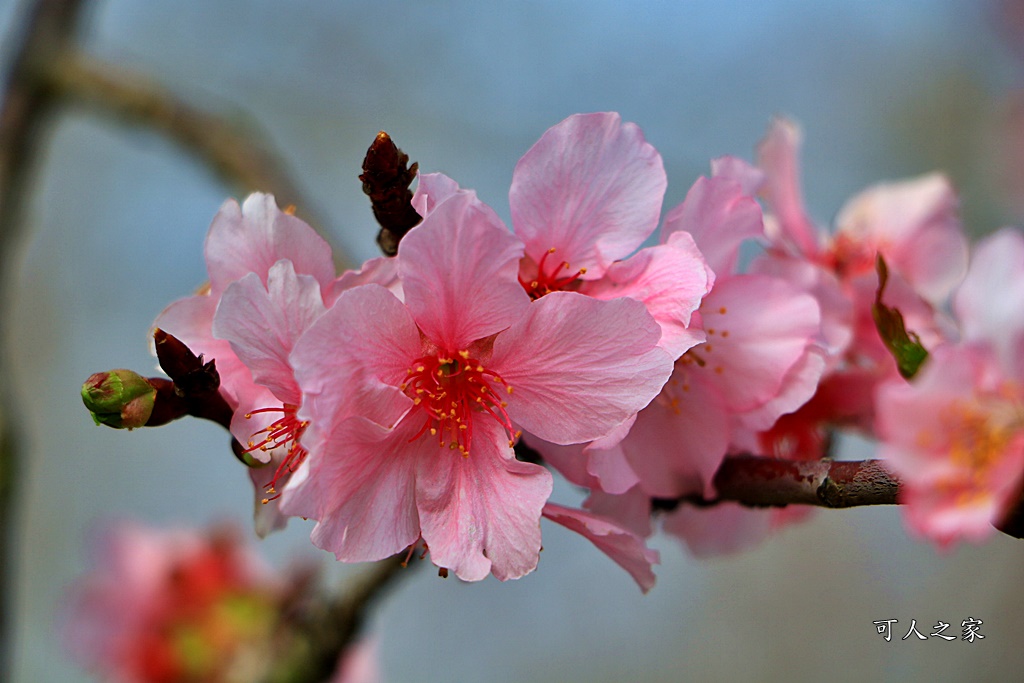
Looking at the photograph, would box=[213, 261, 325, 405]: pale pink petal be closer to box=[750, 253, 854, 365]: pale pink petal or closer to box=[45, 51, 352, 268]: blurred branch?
box=[750, 253, 854, 365]: pale pink petal

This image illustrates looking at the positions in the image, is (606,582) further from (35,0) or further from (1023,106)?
(35,0)

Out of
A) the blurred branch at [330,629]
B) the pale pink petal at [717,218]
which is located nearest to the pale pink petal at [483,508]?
the pale pink petal at [717,218]

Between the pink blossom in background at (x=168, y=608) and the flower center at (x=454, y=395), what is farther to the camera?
the pink blossom in background at (x=168, y=608)

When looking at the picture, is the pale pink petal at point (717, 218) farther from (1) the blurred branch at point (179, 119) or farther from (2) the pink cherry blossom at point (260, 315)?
(1) the blurred branch at point (179, 119)

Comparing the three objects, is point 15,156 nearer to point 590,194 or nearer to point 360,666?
point 360,666

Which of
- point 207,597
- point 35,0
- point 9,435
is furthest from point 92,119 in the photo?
point 207,597

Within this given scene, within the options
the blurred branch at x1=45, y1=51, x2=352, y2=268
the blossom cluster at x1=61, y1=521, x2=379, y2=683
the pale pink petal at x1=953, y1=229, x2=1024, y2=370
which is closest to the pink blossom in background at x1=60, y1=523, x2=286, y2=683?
the blossom cluster at x1=61, y1=521, x2=379, y2=683

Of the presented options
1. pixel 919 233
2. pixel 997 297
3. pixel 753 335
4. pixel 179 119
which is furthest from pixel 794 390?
pixel 179 119
